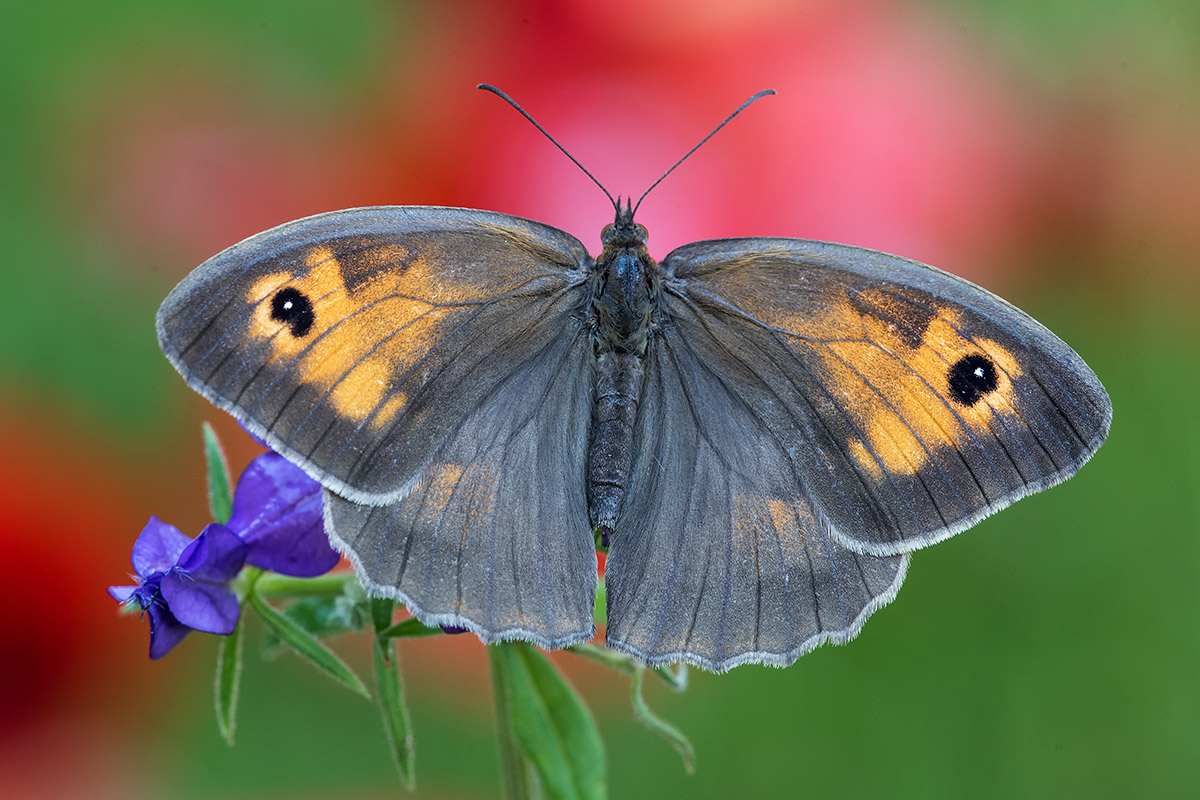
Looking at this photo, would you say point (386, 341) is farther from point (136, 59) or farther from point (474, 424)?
point (136, 59)

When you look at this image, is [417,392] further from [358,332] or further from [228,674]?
[228,674]

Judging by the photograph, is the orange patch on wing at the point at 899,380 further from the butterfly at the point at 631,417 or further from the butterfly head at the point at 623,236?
the butterfly head at the point at 623,236

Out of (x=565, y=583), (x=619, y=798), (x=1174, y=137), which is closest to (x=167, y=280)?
(x=619, y=798)

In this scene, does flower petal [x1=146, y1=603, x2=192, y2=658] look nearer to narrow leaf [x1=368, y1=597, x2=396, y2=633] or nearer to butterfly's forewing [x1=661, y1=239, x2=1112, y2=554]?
narrow leaf [x1=368, y1=597, x2=396, y2=633]

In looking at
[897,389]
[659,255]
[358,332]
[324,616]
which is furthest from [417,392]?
[659,255]

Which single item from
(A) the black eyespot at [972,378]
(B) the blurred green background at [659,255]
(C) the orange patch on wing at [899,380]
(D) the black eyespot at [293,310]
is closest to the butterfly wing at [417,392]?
(D) the black eyespot at [293,310]

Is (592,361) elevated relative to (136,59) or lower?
lower

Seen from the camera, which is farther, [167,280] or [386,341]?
[167,280]
